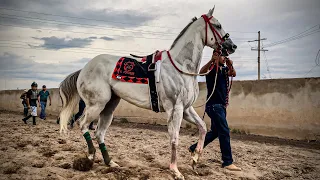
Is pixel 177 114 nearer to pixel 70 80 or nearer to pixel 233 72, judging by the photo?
pixel 233 72

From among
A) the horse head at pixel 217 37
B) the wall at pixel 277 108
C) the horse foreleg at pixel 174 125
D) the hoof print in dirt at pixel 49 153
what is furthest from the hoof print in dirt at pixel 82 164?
the wall at pixel 277 108

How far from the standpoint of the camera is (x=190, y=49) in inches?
197

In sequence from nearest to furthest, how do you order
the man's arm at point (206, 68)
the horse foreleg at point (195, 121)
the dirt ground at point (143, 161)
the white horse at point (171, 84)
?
the dirt ground at point (143, 161)
the white horse at point (171, 84)
the horse foreleg at point (195, 121)
the man's arm at point (206, 68)

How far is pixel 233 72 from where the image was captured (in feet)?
18.2

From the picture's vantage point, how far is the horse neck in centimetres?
496

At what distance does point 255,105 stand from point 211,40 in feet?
19.8

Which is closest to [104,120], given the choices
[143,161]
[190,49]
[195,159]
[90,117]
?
[90,117]

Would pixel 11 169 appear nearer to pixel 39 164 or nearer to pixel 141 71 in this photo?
pixel 39 164

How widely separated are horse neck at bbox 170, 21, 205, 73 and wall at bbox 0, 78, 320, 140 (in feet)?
19.1

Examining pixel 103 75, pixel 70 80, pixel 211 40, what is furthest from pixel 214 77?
pixel 70 80

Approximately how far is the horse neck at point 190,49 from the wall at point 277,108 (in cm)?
583

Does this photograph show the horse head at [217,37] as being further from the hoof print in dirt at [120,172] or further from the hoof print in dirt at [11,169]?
the hoof print in dirt at [11,169]

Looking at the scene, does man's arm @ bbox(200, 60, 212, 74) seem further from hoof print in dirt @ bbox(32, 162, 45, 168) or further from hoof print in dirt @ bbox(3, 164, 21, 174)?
hoof print in dirt @ bbox(3, 164, 21, 174)

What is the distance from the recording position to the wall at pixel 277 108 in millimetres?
9211
